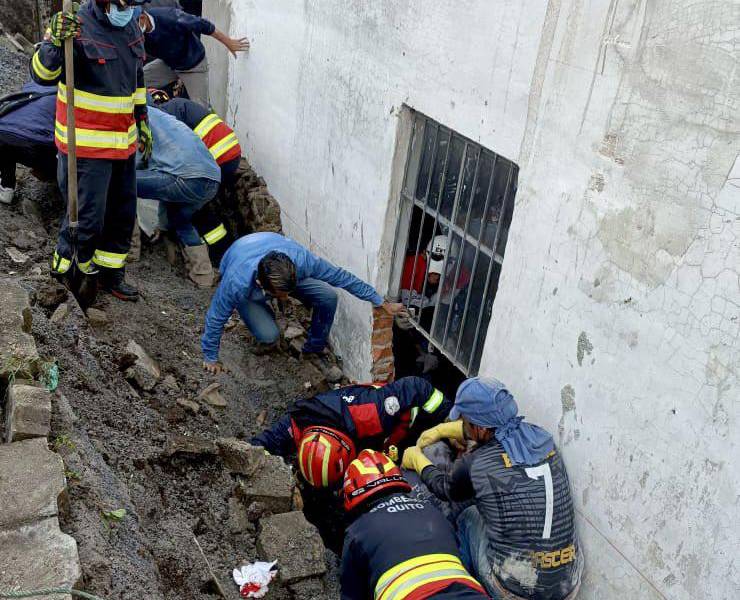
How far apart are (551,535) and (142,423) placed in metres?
2.18

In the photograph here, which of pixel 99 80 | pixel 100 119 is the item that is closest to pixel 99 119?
pixel 100 119

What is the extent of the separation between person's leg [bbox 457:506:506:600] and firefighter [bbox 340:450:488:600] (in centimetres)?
38

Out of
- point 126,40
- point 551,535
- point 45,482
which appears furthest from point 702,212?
point 126,40

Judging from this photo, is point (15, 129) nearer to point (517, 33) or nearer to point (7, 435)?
point (7, 435)

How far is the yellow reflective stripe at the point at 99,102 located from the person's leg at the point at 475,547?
10.5ft

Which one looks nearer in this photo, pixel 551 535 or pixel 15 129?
pixel 551 535

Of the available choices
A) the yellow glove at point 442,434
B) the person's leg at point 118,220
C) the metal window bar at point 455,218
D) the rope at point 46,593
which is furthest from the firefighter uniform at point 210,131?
the rope at point 46,593

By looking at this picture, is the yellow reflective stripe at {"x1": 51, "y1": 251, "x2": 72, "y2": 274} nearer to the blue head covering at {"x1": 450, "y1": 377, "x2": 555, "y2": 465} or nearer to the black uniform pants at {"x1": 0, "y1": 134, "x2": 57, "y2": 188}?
the black uniform pants at {"x1": 0, "y1": 134, "x2": 57, "y2": 188}

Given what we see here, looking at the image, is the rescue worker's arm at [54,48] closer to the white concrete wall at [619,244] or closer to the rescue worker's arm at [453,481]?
the white concrete wall at [619,244]

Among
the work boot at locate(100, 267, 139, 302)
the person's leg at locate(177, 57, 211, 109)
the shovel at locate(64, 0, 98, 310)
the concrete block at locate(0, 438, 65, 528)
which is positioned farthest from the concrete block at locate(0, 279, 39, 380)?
the person's leg at locate(177, 57, 211, 109)

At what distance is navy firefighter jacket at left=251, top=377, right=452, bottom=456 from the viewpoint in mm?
4395

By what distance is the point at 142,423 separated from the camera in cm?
400

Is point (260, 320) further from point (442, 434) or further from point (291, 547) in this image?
point (291, 547)

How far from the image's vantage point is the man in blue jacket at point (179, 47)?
6.54 meters
